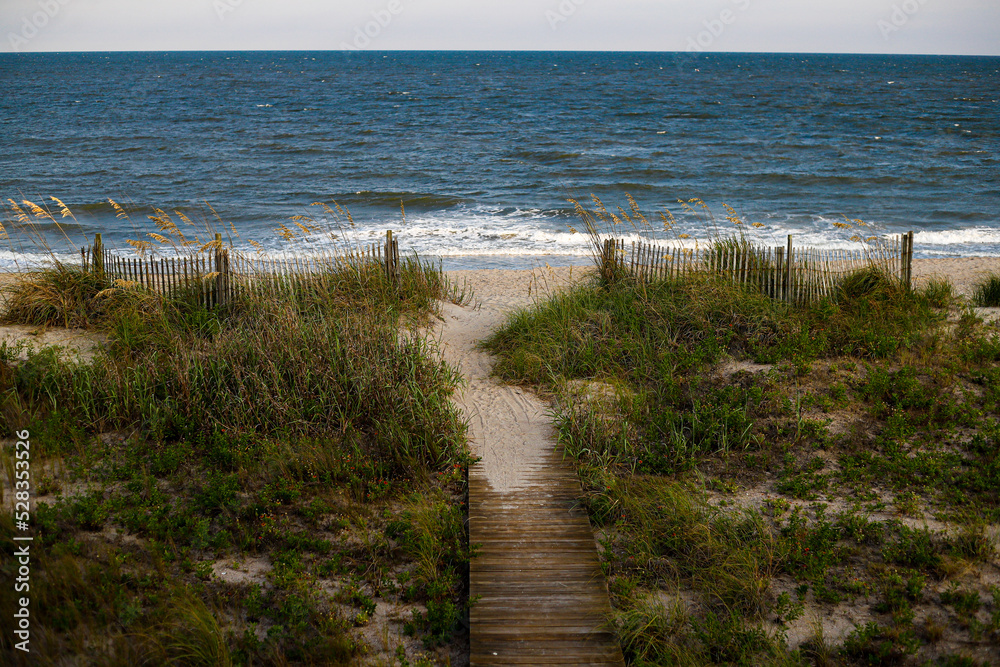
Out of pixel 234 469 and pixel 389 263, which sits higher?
pixel 389 263

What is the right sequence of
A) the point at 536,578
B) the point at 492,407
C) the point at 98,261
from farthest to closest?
1. the point at 98,261
2. the point at 492,407
3. the point at 536,578

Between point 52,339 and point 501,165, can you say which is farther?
point 501,165

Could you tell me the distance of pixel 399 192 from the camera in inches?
888

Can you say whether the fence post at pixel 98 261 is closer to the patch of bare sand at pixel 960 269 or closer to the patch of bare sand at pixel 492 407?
the patch of bare sand at pixel 492 407

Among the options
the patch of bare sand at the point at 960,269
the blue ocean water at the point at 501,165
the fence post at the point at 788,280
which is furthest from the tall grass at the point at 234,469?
the patch of bare sand at the point at 960,269

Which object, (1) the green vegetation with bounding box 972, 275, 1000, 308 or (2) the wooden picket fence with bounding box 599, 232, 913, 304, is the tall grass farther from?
(1) the green vegetation with bounding box 972, 275, 1000, 308

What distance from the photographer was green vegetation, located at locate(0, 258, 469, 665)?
14.9ft

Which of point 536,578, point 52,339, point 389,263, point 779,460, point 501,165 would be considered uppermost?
point 501,165

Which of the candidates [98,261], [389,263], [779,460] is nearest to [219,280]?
[98,261]

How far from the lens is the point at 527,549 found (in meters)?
5.38

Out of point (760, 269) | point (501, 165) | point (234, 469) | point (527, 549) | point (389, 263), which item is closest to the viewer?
point (527, 549)

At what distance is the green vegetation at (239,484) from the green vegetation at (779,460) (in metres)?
1.42

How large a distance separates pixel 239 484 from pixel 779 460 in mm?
4993

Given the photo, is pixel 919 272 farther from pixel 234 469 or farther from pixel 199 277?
pixel 234 469
